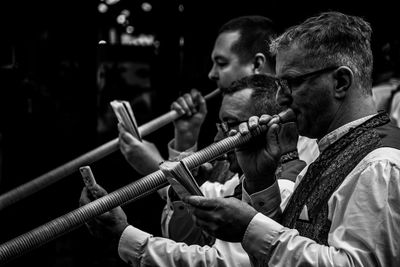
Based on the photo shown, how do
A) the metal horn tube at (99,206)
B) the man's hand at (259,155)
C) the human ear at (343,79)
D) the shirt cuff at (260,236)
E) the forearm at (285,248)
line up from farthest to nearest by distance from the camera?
the man's hand at (259,155), the metal horn tube at (99,206), the human ear at (343,79), the shirt cuff at (260,236), the forearm at (285,248)

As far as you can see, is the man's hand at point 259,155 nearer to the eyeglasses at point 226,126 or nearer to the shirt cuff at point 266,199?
the shirt cuff at point 266,199

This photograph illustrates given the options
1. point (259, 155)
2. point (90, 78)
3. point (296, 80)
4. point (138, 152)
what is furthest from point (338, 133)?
point (90, 78)

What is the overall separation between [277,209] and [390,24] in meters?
3.21

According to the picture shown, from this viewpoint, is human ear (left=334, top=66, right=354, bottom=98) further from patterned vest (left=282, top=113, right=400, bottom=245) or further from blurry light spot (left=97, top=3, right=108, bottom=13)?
blurry light spot (left=97, top=3, right=108, bottom=13)

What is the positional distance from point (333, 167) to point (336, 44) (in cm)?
44

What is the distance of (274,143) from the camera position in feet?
8.66

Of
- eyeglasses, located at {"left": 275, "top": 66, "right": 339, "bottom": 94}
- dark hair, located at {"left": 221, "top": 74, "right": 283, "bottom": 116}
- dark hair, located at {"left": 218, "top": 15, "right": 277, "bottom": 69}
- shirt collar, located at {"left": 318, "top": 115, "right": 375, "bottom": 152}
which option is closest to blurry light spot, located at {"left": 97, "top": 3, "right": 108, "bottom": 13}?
dark hair, located at {"left": 218, "top": 15, "right": 277, "bottom": 69}

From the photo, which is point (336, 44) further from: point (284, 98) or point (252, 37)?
point (252, 37)

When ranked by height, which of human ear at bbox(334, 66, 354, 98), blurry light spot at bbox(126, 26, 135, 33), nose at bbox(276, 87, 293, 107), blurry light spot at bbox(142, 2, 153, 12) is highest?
blurry light spot at bbox(142, 2, 153, 12)

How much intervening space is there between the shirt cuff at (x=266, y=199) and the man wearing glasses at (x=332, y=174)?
0.17 metres

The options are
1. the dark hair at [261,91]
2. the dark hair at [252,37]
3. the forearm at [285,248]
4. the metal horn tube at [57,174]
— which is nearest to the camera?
the forearm at [285,248]

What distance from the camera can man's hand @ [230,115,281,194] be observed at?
8.57ft

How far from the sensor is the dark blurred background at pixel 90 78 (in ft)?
15.1

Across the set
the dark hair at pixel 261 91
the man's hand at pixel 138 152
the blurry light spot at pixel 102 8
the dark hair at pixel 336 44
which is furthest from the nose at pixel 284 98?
the blurry light spot at pixel 102 8
